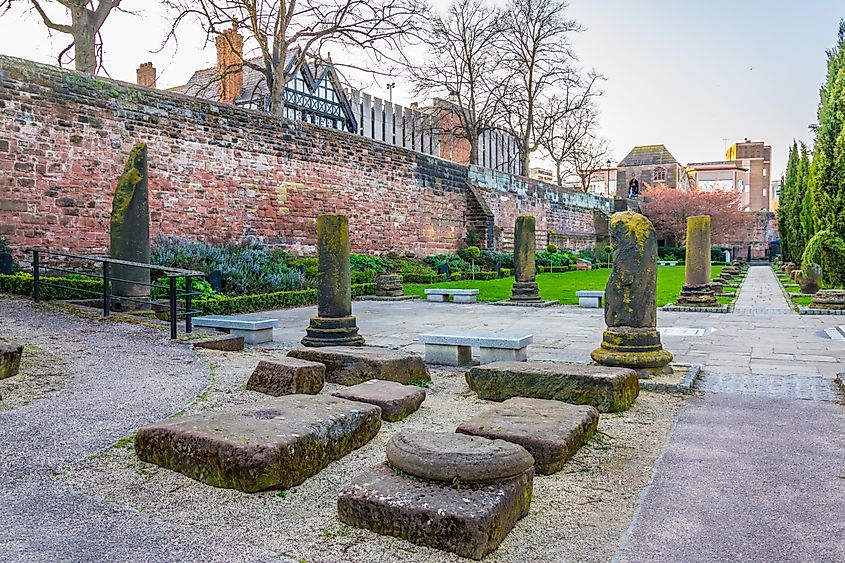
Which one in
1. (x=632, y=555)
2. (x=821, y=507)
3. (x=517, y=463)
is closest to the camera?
(x=632, y=555)

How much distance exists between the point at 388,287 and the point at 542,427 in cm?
1163

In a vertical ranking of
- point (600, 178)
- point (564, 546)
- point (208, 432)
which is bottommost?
point (564, 546)

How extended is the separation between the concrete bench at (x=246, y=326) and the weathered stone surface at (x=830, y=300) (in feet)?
32.3

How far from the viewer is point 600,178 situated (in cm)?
7844

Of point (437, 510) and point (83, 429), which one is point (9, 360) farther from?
point (437, 510)

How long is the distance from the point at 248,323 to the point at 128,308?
2.67 meters

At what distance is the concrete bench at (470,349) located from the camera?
6332 millimetres

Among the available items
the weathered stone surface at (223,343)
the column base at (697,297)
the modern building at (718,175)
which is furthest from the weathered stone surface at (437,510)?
the modern building at (718,175)

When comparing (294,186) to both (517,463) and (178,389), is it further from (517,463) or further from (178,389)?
(517,463)

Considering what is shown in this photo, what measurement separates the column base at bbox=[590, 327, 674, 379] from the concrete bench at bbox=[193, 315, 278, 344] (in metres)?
4.02

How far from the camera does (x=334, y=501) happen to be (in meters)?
3.03

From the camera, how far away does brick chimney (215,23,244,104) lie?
20.9 meters

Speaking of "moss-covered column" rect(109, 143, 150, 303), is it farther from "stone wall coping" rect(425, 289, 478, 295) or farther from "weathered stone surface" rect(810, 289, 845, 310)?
"weathered stone surface" rect(810, 289, 845, 310)

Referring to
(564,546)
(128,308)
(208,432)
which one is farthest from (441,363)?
(128,308)
